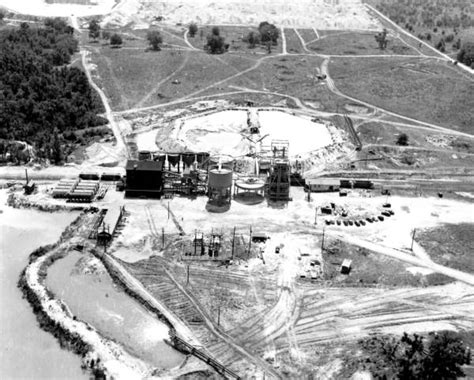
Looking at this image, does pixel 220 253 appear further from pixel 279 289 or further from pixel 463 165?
pixel 463 165

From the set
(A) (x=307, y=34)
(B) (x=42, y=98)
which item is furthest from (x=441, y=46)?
(B) (x=42, y=98)

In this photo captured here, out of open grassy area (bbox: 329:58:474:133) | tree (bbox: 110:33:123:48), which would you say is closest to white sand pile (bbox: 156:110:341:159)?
open grassy area (bbox: 329:58:474:133)

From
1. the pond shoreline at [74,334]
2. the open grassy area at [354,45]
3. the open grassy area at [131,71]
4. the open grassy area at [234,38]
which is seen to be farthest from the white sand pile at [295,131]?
the open grassy area at [354,45]

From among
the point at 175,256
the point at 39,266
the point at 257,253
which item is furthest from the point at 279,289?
the point at 39,266

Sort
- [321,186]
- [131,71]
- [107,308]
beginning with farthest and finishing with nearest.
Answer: [131,71]
[321,186]
[107,308]

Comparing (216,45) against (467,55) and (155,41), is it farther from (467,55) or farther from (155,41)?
(467,55)

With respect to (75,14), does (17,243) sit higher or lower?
lower
